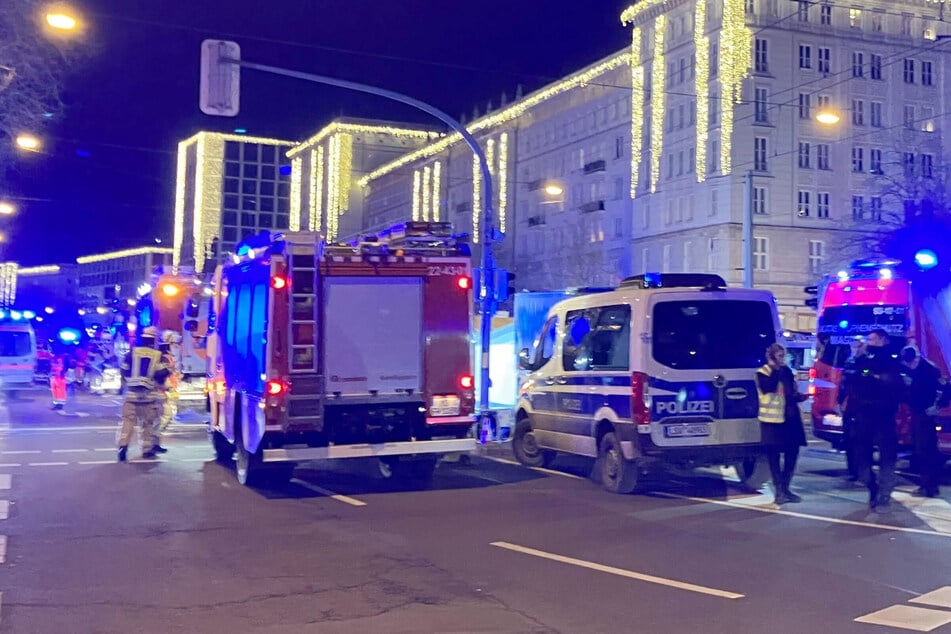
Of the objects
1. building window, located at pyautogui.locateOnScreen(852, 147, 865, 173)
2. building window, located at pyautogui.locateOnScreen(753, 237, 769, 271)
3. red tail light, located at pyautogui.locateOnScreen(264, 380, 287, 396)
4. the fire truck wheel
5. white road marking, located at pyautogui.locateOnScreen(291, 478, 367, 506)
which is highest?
building window, located at pyautogui.locateOnScreen(852, 147, 865, 173)

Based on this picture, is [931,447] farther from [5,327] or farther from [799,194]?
[799,194]

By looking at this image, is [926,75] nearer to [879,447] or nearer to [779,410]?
[879,447]

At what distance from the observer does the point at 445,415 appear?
12.3m

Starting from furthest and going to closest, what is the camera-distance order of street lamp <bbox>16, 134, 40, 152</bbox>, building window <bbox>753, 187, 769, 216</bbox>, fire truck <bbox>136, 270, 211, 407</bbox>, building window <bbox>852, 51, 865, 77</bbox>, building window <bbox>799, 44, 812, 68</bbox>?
1. building window <bbox>852, 51, 865, 77</bbox>
2. building window <bbox>799, 44, 812, 68</bbox>
3. building window <bbox>753, 187, 769, 216</bbox>
4. fire truck <bbox>136, 270, 211, 407</bbox>
5. street lamp <bbox>16, 134, 40, 152</bbox>

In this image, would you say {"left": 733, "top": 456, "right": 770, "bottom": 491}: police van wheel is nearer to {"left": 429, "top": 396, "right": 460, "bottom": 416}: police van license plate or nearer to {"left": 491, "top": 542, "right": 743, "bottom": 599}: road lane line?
{"left": 429, "top": 396, "right": 460, "bottom": 416}: police van license plate

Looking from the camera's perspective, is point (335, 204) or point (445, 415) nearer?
point (445, 415)

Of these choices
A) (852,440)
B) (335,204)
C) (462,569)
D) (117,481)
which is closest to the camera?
(462,569)

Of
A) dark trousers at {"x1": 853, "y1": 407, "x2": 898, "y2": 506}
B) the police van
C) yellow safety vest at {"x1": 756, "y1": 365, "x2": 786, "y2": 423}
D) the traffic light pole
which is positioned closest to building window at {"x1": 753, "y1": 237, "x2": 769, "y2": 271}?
the traffic light pole

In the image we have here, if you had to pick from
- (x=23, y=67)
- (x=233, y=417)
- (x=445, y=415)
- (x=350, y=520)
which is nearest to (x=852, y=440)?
(x=445, y=415)

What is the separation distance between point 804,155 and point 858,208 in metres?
4.19

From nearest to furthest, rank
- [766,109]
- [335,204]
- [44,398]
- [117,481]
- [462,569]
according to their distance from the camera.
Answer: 1. [462,569]
2. [117,481]
3. [44,398]
4. [766,109]
5. [335,204]

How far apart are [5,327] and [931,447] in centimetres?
2816

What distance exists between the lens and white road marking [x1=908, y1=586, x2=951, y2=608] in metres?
6.95

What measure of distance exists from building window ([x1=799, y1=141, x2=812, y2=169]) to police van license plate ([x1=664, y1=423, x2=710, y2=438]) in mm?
42809
